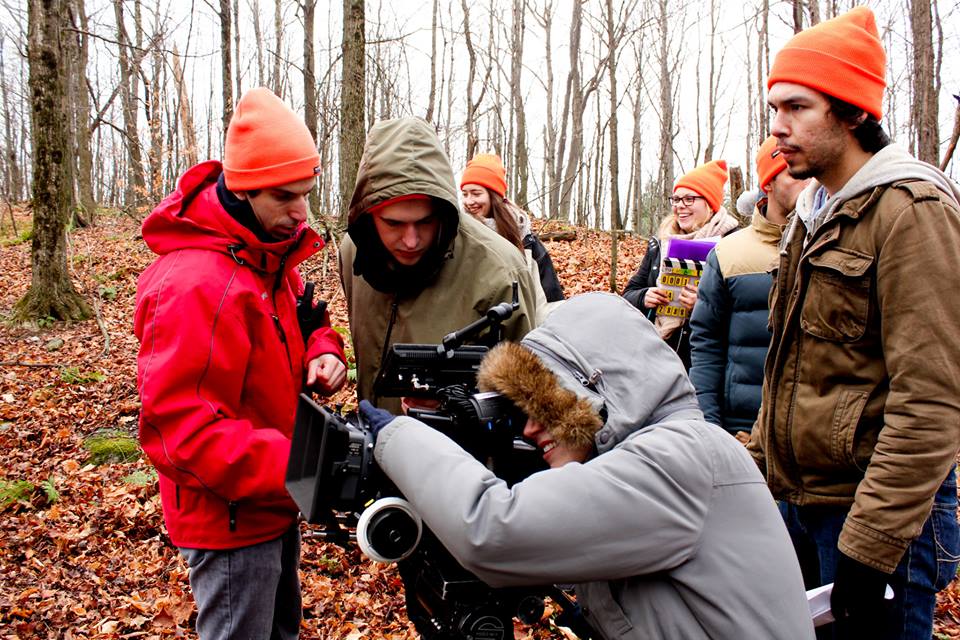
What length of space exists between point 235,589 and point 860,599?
1.98 metres

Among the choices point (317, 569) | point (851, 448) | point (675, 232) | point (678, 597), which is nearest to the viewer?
point (678, 597)

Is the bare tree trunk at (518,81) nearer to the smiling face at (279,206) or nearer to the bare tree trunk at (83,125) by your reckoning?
the bare tree trunk at (83,125)

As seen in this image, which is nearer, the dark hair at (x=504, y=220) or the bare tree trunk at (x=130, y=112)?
the dark hair at (x=504, y=220)

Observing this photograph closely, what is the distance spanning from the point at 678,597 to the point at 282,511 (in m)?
1.41

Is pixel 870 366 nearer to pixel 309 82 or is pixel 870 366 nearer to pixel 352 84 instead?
pixel 352 84

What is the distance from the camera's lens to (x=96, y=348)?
331 inches

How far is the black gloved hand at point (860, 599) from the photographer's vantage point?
181 cm

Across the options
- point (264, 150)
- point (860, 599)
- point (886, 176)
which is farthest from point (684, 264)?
point (264, 150)

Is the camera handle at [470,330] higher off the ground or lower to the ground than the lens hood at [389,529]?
higher

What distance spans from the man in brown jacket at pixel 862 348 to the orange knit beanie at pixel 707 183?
104 inches

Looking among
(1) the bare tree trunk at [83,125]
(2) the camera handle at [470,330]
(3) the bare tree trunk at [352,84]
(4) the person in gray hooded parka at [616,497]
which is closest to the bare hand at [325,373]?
(2) the camera handle at [470,330]

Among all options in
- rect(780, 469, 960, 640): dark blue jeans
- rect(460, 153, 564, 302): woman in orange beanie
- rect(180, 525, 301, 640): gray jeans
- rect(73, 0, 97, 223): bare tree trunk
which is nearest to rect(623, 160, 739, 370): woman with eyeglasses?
rect(460, 153, 564, 302): woman in orange beanie

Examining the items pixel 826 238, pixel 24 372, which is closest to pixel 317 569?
pixel 826 238

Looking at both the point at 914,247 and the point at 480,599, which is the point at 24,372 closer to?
the point at 480,599
